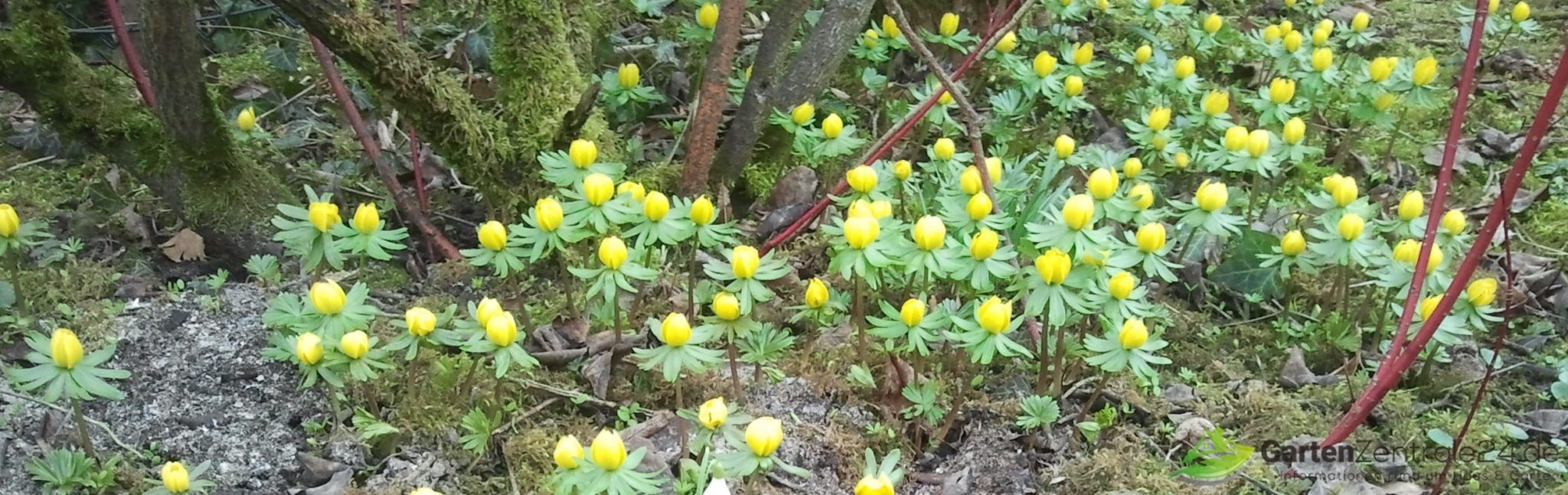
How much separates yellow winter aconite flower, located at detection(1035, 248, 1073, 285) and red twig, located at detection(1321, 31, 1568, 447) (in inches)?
18.3

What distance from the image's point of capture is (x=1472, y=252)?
1308 mm

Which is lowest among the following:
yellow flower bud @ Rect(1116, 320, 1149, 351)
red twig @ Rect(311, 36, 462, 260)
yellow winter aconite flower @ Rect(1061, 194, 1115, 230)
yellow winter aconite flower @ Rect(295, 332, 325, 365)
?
red twig @ Rect(311, 36, 462, 260)

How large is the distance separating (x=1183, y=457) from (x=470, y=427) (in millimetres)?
1220

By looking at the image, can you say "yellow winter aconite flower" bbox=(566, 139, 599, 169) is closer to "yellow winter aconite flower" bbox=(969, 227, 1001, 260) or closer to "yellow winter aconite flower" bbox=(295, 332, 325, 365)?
"yellow winter aconite flower" bbox=(295, 332, 325, 365)

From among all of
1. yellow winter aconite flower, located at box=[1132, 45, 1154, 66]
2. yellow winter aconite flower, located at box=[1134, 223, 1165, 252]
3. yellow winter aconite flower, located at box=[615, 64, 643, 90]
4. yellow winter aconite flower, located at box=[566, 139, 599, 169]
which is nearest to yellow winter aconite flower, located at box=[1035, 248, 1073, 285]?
yellow winter aconite flower, located at box=[1134, 223, 1165, 252]

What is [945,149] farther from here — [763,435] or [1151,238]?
[763,435]

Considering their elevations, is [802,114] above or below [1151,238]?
below

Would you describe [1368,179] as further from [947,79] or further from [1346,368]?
[947,79]

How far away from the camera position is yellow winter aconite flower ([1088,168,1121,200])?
190 centimetres

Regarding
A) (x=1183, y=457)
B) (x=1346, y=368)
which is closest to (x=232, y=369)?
(x=1183, y=457)

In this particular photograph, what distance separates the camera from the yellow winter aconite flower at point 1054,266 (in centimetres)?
163

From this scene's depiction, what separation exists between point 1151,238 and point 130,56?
6.65 ft

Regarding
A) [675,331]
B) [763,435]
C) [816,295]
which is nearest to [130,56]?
[675,331]

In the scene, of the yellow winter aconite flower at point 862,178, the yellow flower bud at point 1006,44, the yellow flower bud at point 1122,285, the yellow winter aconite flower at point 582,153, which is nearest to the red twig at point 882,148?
the yellow winter aconite flower at point 862,178
